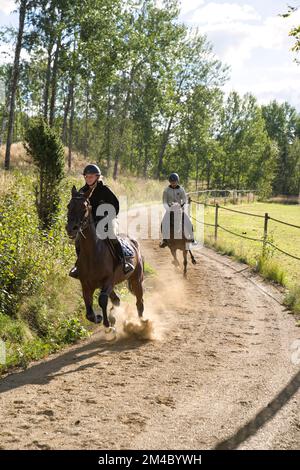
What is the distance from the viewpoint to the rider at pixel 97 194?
880cm

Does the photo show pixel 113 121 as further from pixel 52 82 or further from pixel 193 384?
pixel 193 384

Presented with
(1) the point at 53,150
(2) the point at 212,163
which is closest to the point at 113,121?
(2) the point at 212,163

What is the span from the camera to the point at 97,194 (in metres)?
9.02

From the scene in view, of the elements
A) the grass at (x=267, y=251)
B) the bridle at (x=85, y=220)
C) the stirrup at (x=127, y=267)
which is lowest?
the grass at (x=267, y=251)

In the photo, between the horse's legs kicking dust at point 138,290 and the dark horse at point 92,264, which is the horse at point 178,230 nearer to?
the horse's legs kicking dust at point 138,290

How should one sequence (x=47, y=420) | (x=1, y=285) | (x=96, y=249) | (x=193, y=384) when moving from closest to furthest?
1. (x=47, y=420)
2. (x=193, y=384)
3. (x=96, y=249)
4. (x=1, y=285)

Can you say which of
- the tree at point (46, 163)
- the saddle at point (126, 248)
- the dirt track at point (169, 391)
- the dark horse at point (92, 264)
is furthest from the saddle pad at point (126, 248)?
the tree at point (46, 163)

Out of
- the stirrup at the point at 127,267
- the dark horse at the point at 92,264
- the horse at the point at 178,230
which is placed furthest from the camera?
the horse at the point at 178,230

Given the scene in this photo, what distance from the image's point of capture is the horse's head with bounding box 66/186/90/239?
7.61m

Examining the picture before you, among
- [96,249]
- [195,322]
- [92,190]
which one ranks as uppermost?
[92,190]

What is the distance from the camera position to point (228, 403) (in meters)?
6.55

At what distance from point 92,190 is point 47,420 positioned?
4.05 m

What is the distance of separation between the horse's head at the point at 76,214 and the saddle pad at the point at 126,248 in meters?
1.64
